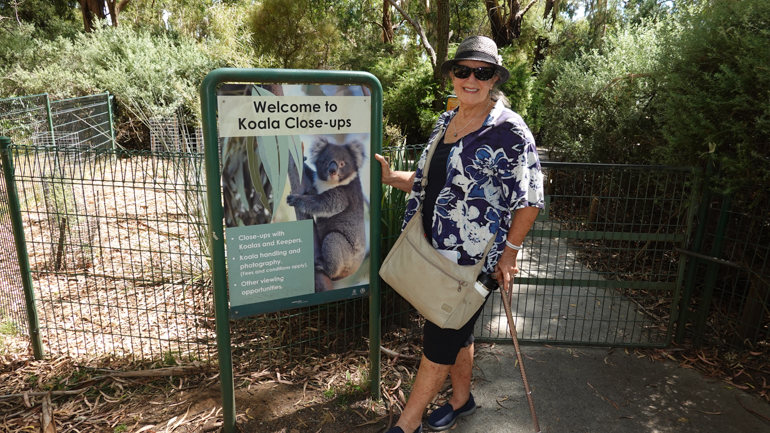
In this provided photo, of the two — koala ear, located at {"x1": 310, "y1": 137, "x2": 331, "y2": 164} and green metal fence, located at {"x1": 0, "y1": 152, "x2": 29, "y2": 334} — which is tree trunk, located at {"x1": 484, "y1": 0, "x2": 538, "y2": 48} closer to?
koala ear, located at {"x1": 310, "y1": 137, "x2": 331, "y2": 164}

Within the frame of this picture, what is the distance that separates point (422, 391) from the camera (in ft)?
8.70

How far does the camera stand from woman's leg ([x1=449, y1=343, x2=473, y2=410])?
9.15ft

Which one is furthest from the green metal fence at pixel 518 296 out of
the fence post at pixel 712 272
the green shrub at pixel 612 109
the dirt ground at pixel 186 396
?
the green shrub at pixel 612 109

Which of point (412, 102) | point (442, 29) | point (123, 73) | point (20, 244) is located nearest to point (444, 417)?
point (20, 244)

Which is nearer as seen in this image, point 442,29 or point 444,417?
point 444,417

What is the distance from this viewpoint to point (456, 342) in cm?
253

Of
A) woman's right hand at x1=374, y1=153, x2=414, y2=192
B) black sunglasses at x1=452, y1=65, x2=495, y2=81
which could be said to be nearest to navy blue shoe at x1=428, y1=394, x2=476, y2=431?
woman's right hand at x1=374, y1=153, x2=414, y2=192

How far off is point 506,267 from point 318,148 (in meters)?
1.10

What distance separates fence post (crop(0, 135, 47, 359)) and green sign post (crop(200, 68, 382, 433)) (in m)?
1.58

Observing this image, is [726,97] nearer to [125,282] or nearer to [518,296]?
[518,296]

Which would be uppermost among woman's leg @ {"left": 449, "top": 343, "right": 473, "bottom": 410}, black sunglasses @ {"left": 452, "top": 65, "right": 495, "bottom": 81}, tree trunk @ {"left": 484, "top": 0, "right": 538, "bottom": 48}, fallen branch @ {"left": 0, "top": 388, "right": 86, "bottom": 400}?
tree trunk @ {"left": 484, "top": 0, "right": 538, "bottom": 48}

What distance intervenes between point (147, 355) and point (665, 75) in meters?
4.49

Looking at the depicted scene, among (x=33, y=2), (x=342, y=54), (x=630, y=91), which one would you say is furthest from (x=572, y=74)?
(x=33, y=2)

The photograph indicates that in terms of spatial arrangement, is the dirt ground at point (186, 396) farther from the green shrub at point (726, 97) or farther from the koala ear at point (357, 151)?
the green shrub at point (726, 97)
